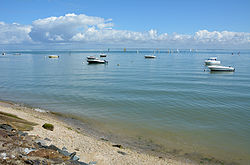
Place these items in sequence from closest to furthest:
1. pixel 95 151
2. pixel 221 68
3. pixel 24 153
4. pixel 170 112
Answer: pixel 24 153 < pixel 95 151 < pixel 170 112 < pixel 221 68

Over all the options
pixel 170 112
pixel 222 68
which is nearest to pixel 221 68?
pixel 222 68

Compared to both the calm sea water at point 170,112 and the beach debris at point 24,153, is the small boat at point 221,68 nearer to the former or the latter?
the calm sea water at point 170,112

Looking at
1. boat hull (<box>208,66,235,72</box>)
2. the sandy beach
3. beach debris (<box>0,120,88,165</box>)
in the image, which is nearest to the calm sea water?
the sandy beach

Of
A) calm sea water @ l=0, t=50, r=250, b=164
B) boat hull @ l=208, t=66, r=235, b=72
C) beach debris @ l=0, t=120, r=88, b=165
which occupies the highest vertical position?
beach debris @ l=0, t=120, r=88, b=165

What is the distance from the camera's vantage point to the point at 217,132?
669 inches

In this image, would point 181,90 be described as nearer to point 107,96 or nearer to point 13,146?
point 107,96

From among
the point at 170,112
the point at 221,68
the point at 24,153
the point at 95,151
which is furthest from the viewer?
the point at 221,68

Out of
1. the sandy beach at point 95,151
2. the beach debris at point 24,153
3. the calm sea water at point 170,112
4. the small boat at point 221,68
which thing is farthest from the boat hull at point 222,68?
the beach debris at point 24,153

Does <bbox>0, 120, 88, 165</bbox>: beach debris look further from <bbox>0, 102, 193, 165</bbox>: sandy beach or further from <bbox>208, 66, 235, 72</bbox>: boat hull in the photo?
<bbox>208, 66, 235, 72</bbox>: boat hull

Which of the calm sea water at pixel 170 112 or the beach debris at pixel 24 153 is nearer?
the beach debris at pixel 24 153

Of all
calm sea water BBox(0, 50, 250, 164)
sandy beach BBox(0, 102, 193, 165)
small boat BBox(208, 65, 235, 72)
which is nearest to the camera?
sandy beach BBox(0, 102, 193, 165)

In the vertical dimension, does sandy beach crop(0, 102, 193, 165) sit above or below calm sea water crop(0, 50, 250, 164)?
above

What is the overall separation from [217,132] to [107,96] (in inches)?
619

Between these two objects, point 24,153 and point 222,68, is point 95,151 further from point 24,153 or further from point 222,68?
point 222,68
